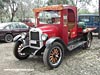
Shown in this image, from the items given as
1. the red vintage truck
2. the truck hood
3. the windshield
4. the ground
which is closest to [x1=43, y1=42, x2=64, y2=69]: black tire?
the red vintage truck

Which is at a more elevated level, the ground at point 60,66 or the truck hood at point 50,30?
the truck hood at point 50,30

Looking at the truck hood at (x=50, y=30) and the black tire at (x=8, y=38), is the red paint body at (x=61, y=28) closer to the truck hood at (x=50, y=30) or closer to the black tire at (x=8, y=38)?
the truck hood at (x=50, y=30)

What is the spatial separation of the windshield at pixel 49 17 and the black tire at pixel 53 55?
1136 millimetres

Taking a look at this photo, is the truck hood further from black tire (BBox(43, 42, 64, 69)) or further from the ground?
the ground

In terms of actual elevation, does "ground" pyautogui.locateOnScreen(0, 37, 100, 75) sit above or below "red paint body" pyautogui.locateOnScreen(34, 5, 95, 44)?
below

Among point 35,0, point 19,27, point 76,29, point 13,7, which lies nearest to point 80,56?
point 76,29

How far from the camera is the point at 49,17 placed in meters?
7.21

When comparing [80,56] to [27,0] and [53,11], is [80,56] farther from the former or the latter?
[27,0]

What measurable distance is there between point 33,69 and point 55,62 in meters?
0.79

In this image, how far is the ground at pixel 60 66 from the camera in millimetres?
5773

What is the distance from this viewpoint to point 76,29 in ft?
27.0

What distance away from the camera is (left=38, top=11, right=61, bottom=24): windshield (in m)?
7.05

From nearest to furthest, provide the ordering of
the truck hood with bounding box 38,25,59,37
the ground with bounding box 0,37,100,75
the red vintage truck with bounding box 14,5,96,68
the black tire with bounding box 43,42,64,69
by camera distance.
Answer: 1. the ground with bounding box 0,37,100,75
2. the black tire with bounding box 43,42,64,69
3. the red vintage truck with bounding box 14,5,96,68
4. the truck hood with bounding box 38,25,59,37

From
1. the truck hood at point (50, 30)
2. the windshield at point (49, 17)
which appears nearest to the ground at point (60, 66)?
the truck hood at point (50, 30)
